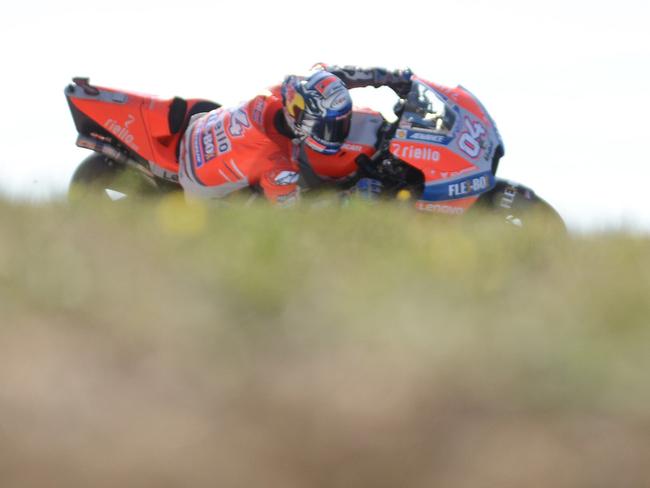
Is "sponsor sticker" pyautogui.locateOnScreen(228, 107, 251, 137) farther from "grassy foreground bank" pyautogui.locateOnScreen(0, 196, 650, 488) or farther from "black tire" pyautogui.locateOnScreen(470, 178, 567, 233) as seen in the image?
"grassy foreground bank" pyautogui.locateOnScreen(0, 196, 650, 488)

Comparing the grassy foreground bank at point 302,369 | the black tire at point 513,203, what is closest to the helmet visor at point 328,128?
the black tire at point 513,203

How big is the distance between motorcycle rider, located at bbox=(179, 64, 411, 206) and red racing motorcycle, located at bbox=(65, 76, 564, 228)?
0.64 ft

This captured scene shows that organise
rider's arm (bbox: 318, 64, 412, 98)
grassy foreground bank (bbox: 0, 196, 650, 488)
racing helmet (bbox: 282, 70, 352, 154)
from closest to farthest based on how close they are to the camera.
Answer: grassy foreground bank (bbox: 0, 196, 650, 488) → racing helmet (bbox: 282, 70, 352, 154) → rider's arm (bbox: 318, 64, 412, 98)

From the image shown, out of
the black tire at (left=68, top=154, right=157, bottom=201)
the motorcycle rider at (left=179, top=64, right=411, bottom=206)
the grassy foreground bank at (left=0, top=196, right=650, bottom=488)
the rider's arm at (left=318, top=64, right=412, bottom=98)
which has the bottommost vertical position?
the black tire at (left=68, top=154, right=157, bottom=201)

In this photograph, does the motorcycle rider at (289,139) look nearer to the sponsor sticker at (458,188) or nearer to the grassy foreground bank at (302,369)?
the sponsor sticker at (458,188)

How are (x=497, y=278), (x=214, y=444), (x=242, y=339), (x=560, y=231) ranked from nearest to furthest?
(x=214, y=444), (x=242, y=339), (x=497, y=278), (x=560, y=231)

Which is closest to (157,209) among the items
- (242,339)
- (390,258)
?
(390,258)

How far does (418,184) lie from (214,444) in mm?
5326

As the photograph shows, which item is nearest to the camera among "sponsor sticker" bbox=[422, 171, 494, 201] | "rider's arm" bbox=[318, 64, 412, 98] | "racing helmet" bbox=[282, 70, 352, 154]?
"racing helmet" bbox=[282, 70, 352, 154]

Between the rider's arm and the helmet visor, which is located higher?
the rider's arm

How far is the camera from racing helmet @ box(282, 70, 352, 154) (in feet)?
23.2

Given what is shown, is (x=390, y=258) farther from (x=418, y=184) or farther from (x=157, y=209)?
(x=418, y=184)

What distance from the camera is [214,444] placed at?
221cm

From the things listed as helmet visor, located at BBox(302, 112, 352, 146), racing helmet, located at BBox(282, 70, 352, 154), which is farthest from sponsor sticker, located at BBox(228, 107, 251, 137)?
helmet visor, located at BBox(302, 112, 352, 146)
